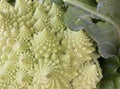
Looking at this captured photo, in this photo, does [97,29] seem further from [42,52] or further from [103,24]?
[42,52]

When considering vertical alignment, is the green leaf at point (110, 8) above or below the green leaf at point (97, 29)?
above

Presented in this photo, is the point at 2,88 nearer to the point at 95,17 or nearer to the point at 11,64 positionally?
the point at 11,64

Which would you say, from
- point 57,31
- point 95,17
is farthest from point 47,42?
point 95,17

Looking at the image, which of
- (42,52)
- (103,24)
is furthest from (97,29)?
(42,52)

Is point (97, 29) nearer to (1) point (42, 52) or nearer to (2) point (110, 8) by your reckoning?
(2) point (110, 8)
